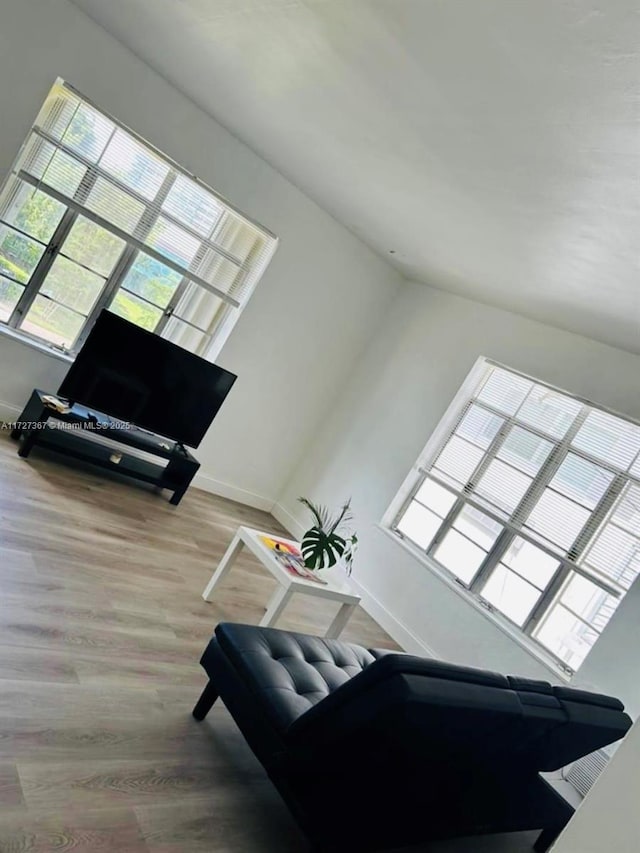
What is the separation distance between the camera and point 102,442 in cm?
514

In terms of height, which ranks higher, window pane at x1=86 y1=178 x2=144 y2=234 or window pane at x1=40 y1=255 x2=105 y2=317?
window pane at x1=86 y1=178 x2=144 y2=234

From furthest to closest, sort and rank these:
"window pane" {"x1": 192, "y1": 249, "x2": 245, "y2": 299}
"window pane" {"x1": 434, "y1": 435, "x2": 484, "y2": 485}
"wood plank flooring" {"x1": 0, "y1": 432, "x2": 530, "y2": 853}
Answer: "window pane" {"x1": 192, "y1": 249, "x2": 245, "y2": 299} → "window pane" {"x1": 434, "y1": 435, "x2": 484, "y2": 485} → "wood plank flooring" {"x1": 0, "y1": 432, "x2": 530, "y2": 853}

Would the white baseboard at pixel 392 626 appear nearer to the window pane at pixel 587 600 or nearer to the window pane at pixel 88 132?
the window pane at pixel 587 600

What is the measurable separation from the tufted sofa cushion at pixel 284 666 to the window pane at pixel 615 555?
2.07 metres

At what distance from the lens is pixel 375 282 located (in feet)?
20.2

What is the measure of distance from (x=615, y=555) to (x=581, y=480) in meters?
0.58

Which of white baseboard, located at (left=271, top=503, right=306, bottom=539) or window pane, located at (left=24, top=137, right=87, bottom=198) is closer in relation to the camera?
window pane, located at (left=24, top=137, right=87, bottom=198)

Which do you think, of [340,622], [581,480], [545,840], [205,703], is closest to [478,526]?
[581,480]

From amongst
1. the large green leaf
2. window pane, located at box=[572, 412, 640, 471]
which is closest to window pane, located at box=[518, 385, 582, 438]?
window pane, located at box=[572, 412, 640, 471]

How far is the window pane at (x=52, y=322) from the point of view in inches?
191

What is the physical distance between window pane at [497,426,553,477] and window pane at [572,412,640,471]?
0.26 metres

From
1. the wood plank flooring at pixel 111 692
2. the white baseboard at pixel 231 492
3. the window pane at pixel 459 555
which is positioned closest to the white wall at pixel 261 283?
the white baseboard at pixel 231 492

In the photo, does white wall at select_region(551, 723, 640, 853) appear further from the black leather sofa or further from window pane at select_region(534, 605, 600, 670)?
window pane at select_region(534, 605, 600, 670)

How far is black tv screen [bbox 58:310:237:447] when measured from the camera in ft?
15.6
